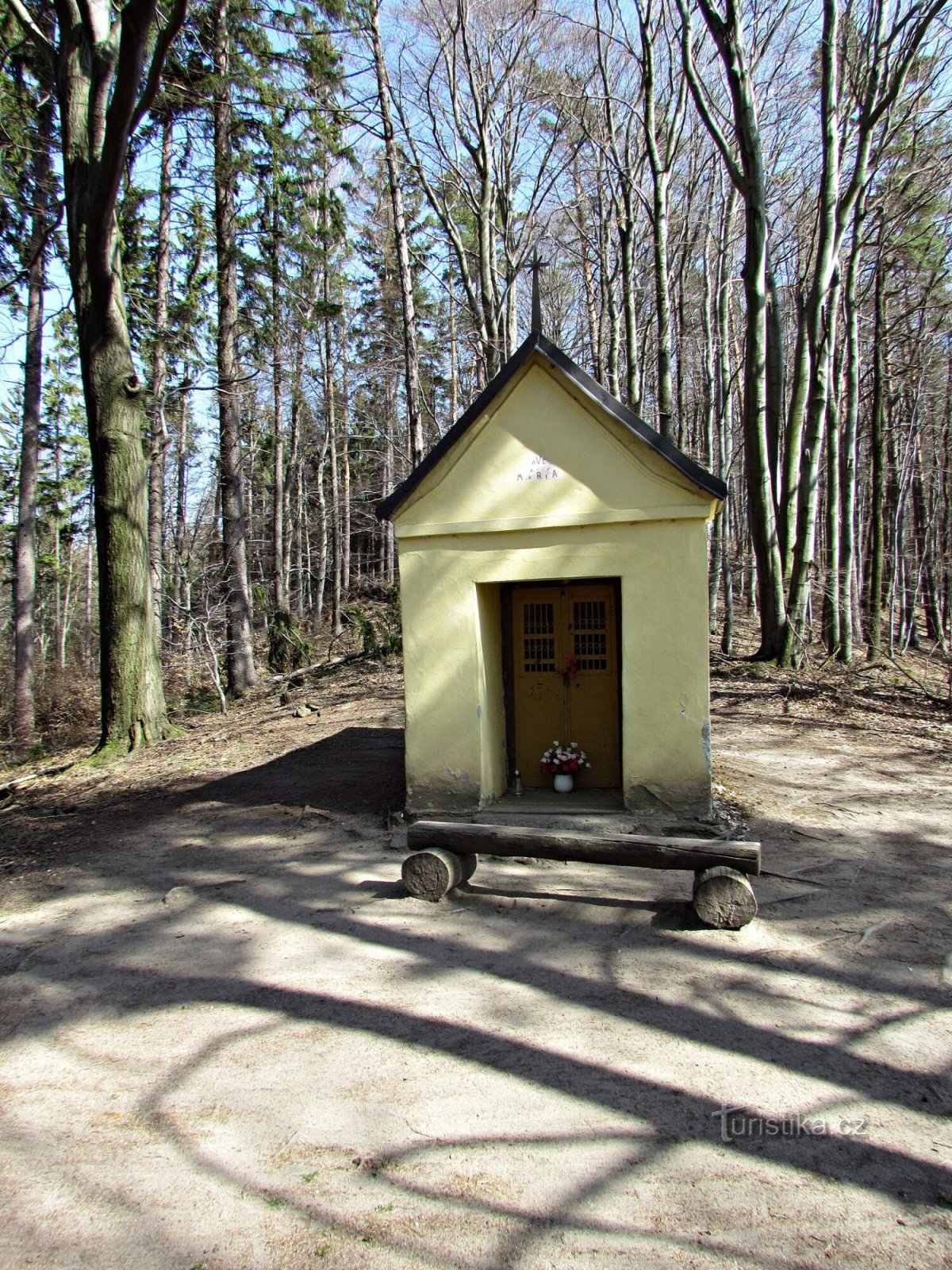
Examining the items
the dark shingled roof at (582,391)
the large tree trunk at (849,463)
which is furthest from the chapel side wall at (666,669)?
the large tree trunk at (849,463)

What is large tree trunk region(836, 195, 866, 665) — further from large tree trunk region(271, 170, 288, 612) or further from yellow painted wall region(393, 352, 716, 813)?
large tree trunk region(271, 170, 288, 612)

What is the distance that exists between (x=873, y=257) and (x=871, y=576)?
742cm

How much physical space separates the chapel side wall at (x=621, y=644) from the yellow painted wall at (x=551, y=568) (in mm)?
11

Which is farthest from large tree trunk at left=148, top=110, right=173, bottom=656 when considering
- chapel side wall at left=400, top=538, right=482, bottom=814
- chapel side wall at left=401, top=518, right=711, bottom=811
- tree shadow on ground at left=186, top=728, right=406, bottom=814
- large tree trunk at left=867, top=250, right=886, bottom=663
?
large tree trunk at left=867, top=250, right=886, bottom=663

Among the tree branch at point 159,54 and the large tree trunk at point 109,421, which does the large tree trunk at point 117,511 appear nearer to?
the large tree trunk at point 109,421

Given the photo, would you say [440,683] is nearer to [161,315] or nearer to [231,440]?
[231,440]

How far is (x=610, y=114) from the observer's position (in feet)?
58.9

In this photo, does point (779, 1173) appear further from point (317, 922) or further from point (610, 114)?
point (610, 114)

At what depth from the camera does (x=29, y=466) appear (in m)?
15.4

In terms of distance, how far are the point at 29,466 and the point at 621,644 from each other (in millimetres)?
13569

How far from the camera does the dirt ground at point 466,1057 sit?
2.82 m

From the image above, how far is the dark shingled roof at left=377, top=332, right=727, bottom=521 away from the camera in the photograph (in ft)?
22.3

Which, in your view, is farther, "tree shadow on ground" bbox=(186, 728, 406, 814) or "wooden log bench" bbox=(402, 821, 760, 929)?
"tree shadow on ground" bbox=(186, 728, 406, 814)

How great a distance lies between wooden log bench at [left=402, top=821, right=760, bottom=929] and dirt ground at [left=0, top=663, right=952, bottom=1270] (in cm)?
20
